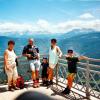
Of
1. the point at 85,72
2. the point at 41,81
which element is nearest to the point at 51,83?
the point at 41,81

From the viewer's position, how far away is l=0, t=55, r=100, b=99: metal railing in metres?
8.60

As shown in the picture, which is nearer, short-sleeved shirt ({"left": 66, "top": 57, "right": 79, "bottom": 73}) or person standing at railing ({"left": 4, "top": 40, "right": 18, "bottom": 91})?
short-sleeved shirt ({"left": 66, "top": 57, "right": 79, "bottom": 73})

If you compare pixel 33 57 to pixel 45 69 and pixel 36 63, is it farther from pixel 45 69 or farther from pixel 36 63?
pixel 45 69

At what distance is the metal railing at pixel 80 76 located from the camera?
860 centimetres

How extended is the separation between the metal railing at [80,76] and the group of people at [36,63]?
39 centimetres

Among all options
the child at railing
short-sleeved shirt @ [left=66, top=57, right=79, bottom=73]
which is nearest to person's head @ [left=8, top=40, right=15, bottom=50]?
the child at railing

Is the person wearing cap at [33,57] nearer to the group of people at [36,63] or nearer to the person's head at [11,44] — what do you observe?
the group of people at [36,63]

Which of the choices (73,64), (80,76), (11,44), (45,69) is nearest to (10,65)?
(11,44)

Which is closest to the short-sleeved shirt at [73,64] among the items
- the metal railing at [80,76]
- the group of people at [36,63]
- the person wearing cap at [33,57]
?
the group of people at [36,63]

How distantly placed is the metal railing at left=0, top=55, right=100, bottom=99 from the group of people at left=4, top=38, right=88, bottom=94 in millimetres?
394

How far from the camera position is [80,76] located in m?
9.73

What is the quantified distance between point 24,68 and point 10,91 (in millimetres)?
1952

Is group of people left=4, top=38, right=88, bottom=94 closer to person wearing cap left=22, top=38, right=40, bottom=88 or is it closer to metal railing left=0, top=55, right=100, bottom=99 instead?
person wearing cap left=22, top=38, right=40, bottom=88

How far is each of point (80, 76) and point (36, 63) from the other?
75.7 inches
